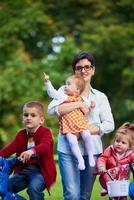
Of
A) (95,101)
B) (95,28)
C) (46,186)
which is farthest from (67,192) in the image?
(95,28)

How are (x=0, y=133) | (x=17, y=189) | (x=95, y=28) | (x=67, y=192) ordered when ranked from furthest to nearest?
(x=95, y=28) < (x=0, y=133) < (x=17, y=189) < (x=67, y=192)

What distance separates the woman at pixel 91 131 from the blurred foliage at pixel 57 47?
16.7 m

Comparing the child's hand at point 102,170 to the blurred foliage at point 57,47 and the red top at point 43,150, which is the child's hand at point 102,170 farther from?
the blurred foliage at point 57,47

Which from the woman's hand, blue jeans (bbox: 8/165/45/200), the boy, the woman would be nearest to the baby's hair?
the woman

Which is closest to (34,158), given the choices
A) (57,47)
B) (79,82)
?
(79,82)

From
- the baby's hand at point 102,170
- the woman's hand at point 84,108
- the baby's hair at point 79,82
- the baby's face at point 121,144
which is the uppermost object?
the baby's hair at point 79,82

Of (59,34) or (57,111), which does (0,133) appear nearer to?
(59,34)

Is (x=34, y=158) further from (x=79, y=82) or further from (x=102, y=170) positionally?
(x=79, y=82)

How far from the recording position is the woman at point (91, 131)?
6883mm

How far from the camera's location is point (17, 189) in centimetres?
736

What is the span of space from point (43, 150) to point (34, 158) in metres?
0.21

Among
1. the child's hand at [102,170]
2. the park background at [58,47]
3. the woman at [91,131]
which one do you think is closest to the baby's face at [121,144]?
the woman at [91,131]

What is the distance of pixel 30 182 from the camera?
716 cm

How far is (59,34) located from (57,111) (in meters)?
23.2
